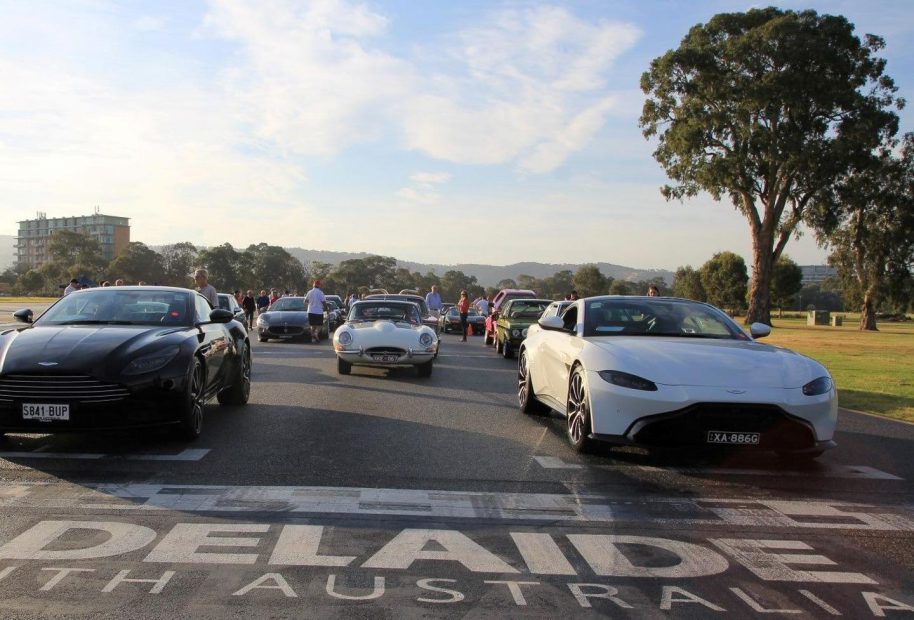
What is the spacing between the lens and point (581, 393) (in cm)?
716

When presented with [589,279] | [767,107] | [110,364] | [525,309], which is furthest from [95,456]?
[589,279]

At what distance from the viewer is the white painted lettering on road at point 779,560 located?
13.4 feet

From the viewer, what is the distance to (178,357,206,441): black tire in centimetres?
719

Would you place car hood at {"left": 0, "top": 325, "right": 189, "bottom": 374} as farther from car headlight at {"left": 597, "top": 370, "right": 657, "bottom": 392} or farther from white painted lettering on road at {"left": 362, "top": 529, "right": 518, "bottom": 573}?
car headlight at {"left": 597, "top": 370, "right": 657, "bottom": 392}

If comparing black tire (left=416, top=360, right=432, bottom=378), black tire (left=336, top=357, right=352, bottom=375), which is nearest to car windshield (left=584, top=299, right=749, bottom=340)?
black tire (left=416, top=360, right=432, bottom=378)

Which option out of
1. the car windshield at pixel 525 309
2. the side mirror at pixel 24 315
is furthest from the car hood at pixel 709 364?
the car windshield at pixel 525 309

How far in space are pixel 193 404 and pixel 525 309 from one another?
46.0 ft

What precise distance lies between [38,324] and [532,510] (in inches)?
215

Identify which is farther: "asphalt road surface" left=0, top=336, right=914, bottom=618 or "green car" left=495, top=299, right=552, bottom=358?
"green car" left=495, top=299, right=552, bottom=358

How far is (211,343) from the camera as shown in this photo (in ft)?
27.8

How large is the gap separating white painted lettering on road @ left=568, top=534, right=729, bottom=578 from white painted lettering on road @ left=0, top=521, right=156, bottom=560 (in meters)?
2.41

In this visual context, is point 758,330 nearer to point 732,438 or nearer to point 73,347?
point 732,438

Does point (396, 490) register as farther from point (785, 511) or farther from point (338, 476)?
point (785, 511)

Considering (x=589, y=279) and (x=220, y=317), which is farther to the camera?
(x=589, y=279)
